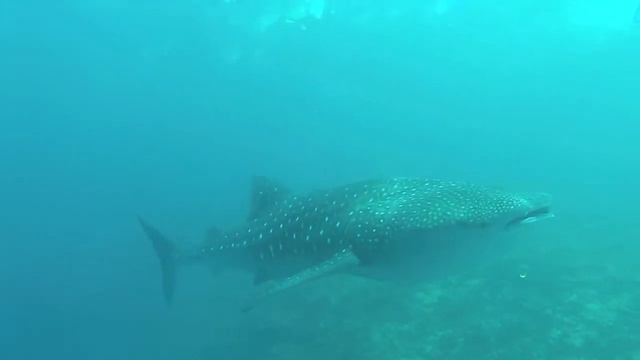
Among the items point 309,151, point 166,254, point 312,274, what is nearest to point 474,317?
point 312,274

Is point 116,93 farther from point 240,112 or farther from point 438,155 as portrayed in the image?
point 438,155

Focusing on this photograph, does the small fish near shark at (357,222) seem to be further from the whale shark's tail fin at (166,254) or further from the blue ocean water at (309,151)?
the whale shark's tail fin at (166,254)

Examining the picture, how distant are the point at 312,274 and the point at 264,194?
2.44m

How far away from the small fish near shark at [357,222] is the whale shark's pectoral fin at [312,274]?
1 centimetres

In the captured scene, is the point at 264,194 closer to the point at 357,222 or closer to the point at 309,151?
the point at 357,222

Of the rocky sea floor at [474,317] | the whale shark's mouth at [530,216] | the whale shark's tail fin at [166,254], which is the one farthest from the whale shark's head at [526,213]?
the whale shark's tail fin at [166,254]

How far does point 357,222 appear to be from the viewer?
Answer: 7188 millimetres

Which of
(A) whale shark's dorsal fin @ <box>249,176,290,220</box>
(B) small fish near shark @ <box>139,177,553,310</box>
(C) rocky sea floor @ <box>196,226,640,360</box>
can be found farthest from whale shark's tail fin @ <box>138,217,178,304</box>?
(A) whale shark's dorsal fin @ <box>249,176,290,220</box>

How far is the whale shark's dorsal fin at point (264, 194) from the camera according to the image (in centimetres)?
891

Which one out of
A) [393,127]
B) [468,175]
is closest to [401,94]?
[393,127]

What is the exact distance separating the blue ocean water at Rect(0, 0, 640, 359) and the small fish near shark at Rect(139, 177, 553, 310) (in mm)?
615

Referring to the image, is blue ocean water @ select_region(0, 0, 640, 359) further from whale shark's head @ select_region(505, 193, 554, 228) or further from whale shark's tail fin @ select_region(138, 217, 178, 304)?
whale shark's tail fin @ select_region(138, 217, 178, 304)

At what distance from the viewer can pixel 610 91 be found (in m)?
38.9

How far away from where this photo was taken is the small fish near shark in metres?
6.30
